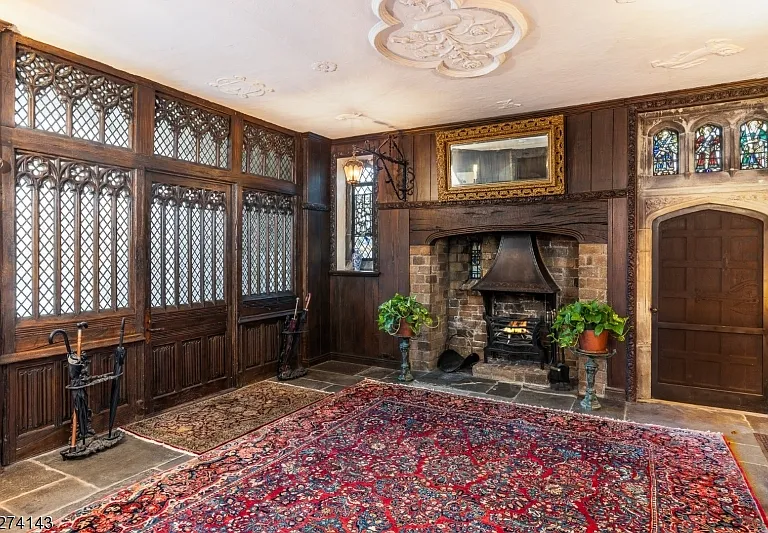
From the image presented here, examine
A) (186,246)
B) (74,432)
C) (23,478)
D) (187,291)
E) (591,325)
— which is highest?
(186,246)

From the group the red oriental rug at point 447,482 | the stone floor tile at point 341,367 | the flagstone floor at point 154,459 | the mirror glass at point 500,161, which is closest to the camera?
the red oriental rug at point 447,482

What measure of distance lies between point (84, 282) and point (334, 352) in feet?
10.8

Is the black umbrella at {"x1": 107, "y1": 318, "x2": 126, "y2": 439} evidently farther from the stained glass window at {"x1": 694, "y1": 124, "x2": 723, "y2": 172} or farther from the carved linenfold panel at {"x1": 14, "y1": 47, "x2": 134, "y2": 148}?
the stained glass window at {"x1": 694, "y1": 124, "x2": 723, "y2": 172}

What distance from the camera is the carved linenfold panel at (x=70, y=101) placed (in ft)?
10.9

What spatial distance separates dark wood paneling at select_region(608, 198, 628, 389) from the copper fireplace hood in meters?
0.70

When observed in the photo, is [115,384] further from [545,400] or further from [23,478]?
[545,400]

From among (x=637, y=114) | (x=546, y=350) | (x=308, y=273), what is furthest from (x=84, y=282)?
(x=637, y=114)

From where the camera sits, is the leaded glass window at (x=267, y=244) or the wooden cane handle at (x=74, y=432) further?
the leaded glass window at (x=267, y=244)

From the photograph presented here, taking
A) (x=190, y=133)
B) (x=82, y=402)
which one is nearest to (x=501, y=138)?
(x=190, y=133)

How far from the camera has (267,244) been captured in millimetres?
5457

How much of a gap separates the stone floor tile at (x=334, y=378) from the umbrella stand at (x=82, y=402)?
86.8 inches

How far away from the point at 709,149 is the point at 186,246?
5.02 m

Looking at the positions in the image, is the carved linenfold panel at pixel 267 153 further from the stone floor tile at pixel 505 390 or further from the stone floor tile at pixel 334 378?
the stone floor tile at pixel 505 390

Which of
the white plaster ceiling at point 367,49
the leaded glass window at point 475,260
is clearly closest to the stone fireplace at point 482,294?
the leaded glass window at point 475,260
